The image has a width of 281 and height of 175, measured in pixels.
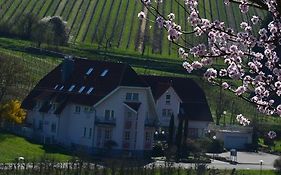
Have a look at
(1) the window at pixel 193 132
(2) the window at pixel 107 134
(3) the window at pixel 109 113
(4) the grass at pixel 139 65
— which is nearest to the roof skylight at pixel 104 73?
(3) the window at pixel 109 113

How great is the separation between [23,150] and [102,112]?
6.75 m

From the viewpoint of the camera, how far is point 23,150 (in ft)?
151

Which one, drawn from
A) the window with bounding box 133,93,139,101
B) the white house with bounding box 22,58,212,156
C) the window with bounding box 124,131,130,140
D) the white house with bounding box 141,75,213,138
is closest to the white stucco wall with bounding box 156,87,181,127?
the white house with bounding box 141,75,213,138

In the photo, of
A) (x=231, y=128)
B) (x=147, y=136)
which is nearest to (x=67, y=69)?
(x=147, y=136)

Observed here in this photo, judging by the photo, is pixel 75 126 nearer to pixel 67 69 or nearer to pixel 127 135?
pixel 127 135

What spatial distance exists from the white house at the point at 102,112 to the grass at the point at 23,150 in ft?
8.30

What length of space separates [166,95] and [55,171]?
23.5 metres

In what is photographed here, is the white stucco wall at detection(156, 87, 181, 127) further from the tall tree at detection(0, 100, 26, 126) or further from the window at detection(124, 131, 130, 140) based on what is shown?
the tall tree at detection(0, 100, 26, 126)

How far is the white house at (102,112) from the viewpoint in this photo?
50156 millimetres

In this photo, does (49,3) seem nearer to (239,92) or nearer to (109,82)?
(109,82)

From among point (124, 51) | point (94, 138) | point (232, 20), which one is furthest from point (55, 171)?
point (232, 20)

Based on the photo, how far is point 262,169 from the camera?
4834 cm

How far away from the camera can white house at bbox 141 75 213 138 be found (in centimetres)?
5775

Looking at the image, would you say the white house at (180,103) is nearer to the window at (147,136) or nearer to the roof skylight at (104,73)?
the window at (147,136)
